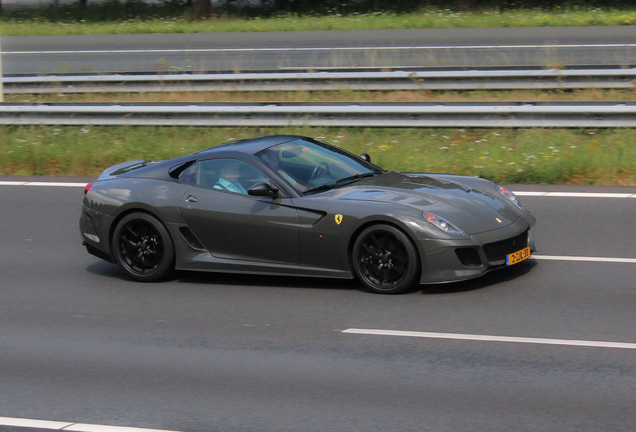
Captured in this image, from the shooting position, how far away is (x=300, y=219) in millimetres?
8047

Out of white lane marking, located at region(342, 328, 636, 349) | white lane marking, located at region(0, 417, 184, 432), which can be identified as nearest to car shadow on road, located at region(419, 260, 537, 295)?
white lane marking, located at region(342, 328, 636, 349)

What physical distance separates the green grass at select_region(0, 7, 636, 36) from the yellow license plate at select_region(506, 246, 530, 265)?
57.5 ft

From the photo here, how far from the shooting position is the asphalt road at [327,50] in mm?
19922

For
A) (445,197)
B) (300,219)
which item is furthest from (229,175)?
(445,197)

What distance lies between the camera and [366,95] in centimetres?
1645

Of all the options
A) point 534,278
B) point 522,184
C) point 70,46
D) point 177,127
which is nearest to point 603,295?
point 534,278

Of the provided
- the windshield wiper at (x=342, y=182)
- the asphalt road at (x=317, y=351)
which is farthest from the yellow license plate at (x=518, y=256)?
the windshield wiper at (x=342, y=182)

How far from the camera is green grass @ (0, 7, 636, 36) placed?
24812 mm

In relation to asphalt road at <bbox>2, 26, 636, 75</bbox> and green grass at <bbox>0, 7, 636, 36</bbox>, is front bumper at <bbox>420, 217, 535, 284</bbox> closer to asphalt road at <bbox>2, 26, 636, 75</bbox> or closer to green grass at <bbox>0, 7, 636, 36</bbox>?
asphalt road at <bbox>2, 26, 636, 75</bbox>

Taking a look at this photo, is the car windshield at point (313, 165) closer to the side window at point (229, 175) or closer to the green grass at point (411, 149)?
the side window at point (229, 175)

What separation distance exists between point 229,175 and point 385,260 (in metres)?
1.72

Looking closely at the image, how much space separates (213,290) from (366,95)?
869 centimetres

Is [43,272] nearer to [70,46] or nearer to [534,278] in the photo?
[534,278]

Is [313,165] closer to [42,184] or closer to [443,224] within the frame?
[443,224]
